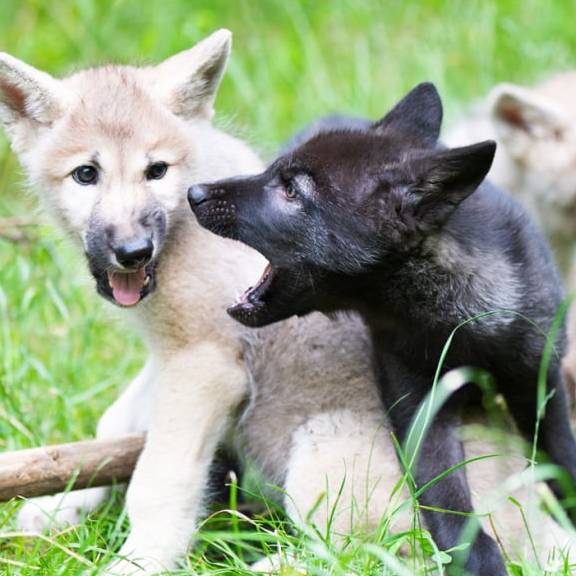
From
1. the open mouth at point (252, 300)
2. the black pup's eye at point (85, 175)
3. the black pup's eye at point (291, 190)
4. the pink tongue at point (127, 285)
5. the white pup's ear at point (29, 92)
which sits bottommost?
the pink tongue at point (127, 285)

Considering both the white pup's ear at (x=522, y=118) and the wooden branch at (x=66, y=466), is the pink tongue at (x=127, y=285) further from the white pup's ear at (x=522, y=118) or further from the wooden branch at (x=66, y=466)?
the white pup's ear at (x=522, y=118)

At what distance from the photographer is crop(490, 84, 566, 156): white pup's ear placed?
5.82 meters

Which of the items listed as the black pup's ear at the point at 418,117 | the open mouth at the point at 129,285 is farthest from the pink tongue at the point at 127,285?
the black pup's ear at the point at 418,117

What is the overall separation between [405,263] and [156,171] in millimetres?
900

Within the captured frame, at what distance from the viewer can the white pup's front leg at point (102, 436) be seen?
161 inches

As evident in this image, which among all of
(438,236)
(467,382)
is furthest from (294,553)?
(438,236)

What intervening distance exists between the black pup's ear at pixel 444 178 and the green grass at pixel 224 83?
3.58 feet

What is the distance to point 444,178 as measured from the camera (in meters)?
3.36

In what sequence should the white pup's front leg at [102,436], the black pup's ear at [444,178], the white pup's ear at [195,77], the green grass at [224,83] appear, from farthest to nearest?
1. the green grass at [224,83]
2. the white pup's front leg at [102,436]
3. the white pup's ear at [195,77]
4. the black pup's ear at [444,178]

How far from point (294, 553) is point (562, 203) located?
10.2ft

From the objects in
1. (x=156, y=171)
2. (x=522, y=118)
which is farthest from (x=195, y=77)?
(x=522, y=118)

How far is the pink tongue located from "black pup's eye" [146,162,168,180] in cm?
31

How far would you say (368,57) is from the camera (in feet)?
24.5

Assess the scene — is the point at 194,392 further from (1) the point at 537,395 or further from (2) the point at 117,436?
(1) the point at 537,395
